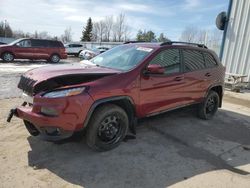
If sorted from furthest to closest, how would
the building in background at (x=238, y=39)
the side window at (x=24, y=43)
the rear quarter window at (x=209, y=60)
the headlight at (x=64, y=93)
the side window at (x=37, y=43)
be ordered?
the side window at (x=37, y=43), the side window at (x=24, y=43), the building in background at (x=238, y=39), the rear quarter window at (x=209, y=60), the headlight at (x=64, y=93)

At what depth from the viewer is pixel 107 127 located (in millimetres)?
4379

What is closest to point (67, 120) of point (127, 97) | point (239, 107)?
point (127, 97)

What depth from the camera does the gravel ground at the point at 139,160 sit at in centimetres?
364

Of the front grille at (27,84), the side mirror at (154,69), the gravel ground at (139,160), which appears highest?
the side mirror at (154,69)

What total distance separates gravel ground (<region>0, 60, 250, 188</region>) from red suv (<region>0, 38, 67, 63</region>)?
14.2m

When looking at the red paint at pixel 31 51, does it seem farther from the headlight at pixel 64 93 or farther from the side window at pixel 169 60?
the headlight at pixel 64 93

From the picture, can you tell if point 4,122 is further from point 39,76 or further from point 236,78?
point 236,78

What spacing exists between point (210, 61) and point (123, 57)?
250 cm

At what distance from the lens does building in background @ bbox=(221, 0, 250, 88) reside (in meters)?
11.4

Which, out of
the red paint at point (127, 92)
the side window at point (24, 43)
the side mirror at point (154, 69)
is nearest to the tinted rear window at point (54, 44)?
the side window at point (24, 43)

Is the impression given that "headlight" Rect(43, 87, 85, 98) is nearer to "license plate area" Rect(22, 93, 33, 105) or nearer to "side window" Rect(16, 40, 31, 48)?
"license plate area" Rect(22, 93, 33, 105)

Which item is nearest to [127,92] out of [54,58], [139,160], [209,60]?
[139,160]

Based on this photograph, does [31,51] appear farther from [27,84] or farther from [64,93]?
[64,93]

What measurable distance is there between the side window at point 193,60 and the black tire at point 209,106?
84 centimetres
